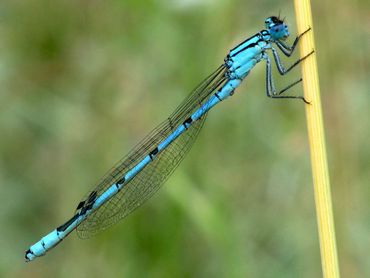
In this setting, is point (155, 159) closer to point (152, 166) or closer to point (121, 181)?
point (152, 166)

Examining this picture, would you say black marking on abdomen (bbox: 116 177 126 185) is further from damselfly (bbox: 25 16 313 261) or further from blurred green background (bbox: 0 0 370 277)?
blurred green background (bbox: 0 0 370 277)

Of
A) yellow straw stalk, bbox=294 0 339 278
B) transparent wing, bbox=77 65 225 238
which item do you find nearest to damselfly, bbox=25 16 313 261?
transparent wing, bbox=77 65 225 238

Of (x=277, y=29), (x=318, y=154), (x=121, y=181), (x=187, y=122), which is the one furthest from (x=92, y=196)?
(x=318, y=154)

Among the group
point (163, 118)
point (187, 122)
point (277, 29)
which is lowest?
point (277, 29)

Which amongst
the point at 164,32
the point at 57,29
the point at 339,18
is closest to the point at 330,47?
the point at 339,18

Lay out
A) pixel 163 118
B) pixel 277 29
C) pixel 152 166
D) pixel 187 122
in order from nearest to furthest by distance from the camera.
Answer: pixel 277 29 < pixel 187 122 < pixel 152 166 < pixel 163 118

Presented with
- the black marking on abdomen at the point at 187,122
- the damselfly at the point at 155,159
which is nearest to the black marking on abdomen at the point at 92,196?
the damselfly at the point at 155,159
